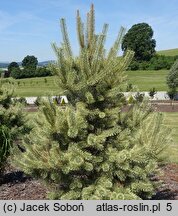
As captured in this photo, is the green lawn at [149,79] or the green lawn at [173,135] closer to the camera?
the green lawn at [173,135]

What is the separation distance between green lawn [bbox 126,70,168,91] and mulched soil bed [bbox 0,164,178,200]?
151 feet

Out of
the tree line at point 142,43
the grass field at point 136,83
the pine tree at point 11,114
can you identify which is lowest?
the grass field at point 136,83

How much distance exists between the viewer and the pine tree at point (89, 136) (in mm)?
5535

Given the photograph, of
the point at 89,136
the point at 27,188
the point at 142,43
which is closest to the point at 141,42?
the point at 142,43

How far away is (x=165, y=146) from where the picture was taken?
6.65m

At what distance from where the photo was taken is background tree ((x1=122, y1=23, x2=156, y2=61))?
336 ft

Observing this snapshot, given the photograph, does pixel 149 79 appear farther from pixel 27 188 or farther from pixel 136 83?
pixel 27 188

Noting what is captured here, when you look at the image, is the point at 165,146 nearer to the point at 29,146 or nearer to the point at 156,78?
the point at 29,146

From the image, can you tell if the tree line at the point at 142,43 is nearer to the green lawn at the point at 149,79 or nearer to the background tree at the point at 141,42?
the background tree at the point at 141,42

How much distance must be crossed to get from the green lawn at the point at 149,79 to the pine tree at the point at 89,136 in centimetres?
4846

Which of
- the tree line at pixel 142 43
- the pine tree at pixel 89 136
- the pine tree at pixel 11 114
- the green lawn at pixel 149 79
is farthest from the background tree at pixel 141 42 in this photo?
the pine tree at pixel 89 136

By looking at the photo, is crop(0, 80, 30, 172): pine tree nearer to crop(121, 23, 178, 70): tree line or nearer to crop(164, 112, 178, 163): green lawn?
crop(164, 112, 178, 163): green lawn

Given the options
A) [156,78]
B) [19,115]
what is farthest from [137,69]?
[19,115]

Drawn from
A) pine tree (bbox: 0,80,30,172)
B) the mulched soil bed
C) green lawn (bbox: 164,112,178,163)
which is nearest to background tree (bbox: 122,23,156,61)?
green lawn (bbox: 164,112,178,163)
